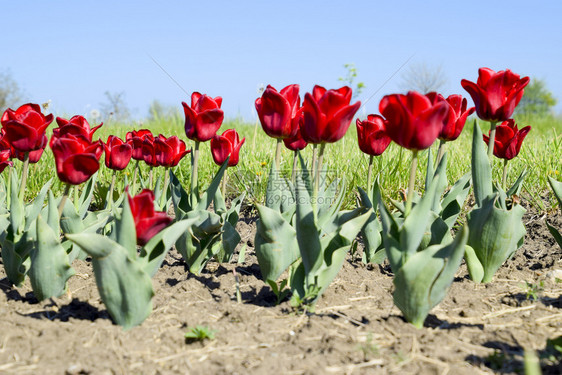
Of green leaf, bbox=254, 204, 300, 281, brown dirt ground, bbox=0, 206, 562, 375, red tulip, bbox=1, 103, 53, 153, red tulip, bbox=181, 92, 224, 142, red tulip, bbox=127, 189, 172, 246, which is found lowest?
brown dirt ground, bbox=0, 206, 562, 375

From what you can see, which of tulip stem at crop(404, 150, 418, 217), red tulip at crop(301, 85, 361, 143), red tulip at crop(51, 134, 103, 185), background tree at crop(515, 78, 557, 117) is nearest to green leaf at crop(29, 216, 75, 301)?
red tulip at crop(51, 134, 103, 185)

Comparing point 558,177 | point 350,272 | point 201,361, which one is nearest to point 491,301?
point 350,272

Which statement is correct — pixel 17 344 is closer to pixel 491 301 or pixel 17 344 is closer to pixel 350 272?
pixel 350 272

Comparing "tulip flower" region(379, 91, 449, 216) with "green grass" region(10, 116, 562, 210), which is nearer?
"tulip flower" region(379, 91, 449, 216)

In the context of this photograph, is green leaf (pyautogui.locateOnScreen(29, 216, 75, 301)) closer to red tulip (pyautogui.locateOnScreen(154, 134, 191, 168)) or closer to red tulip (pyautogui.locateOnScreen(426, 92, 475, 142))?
red tulip (pyautogui.locateOnScreen(154, 134, 191, 168))

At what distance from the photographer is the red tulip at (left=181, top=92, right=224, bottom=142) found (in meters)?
2.46

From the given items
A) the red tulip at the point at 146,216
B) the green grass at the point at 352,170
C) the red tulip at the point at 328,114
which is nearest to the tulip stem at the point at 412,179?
the red tulip at the point at 328,114

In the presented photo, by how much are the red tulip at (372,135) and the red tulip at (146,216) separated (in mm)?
1101

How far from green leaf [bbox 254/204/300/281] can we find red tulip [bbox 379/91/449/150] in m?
0.67

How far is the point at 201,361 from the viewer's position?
5.82 feet

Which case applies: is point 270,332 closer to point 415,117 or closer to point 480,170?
point 415,117

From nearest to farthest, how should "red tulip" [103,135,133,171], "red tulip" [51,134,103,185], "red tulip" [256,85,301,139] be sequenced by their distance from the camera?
1. "red tulip" [51,134,103,185]
2. "red tulip" [256,85,301,139]
3. "red tulip" [103,135,133,171]

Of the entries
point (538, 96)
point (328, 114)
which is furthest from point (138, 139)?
point (538, 96)

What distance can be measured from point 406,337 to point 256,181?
267 cm
